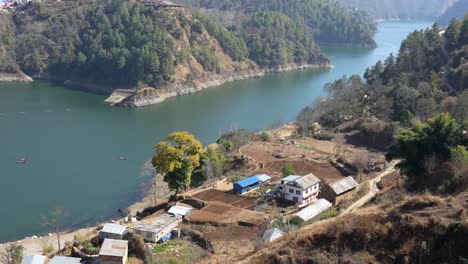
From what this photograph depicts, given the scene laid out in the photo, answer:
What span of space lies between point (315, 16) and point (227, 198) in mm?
92343

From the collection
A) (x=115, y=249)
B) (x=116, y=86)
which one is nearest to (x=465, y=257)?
(x=115, y=249)

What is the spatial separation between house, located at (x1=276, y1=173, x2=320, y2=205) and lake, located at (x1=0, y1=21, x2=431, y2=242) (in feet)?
30.3

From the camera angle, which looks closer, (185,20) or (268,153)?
(268,153)

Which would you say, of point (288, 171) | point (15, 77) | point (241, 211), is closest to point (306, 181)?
point (288, 171)

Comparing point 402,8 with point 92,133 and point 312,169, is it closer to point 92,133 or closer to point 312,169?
point 92,133

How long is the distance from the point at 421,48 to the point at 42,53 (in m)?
46.7

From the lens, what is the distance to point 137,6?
67.3 metres

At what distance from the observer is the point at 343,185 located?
20.8 metres

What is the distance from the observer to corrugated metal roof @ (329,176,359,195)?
20.5 m

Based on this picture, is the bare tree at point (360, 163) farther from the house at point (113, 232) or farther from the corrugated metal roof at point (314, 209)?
the house at point (113, 232)

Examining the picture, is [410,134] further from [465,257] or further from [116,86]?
[116,86]

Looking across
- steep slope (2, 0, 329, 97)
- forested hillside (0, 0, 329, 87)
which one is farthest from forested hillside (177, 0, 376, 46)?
steep slope (2, 0, 329, 97)

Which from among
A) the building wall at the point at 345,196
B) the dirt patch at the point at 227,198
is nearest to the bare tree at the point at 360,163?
the building wall at the point at 345,196

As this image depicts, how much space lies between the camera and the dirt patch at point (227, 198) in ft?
68.6
